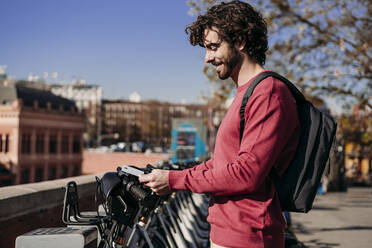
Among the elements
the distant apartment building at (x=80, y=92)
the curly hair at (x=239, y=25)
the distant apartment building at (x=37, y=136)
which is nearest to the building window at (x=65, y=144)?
the distant apartment building at (x=37, y=136)

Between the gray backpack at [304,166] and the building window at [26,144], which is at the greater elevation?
the gray backpack at [304,166]

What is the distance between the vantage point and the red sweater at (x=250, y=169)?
1.95 metres

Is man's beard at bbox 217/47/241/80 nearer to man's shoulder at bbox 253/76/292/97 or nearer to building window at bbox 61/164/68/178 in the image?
man's shoulder at bbox 253/76/292/97

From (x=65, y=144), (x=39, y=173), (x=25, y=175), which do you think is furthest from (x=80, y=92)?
(x=25, y=175)

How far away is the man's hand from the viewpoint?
209 centimetres

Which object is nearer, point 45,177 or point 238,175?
point 238,175

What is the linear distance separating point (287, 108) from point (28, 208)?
104 inches

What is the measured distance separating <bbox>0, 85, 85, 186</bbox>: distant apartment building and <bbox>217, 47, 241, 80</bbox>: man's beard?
81.9 metres

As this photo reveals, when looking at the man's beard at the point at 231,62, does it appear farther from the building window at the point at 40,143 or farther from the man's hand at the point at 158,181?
the building window at the point at 40,143

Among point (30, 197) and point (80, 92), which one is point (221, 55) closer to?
point (30, 197)

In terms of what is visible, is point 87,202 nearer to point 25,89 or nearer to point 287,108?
point 287,108

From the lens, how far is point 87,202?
5254mm

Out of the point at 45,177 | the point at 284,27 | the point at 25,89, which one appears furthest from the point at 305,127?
the point at 25,89

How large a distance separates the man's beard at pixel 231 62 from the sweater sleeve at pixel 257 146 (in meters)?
0.22
